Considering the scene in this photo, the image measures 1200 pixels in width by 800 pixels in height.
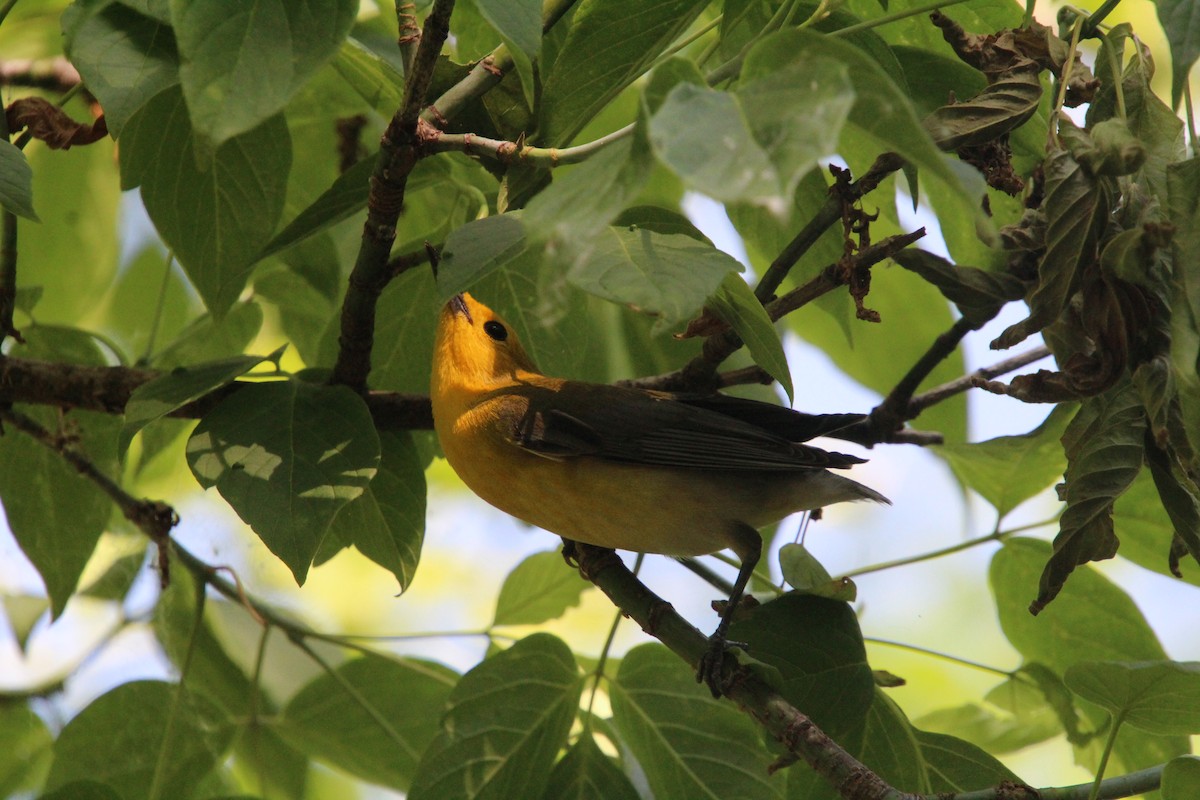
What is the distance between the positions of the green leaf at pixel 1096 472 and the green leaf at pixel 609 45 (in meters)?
0.97

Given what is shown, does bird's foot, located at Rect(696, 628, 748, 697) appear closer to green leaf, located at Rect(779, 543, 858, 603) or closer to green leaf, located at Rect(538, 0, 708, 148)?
green leaf, located at Rect(779, 543, 858, 603)

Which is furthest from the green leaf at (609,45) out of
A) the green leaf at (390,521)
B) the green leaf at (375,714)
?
the green leaf at (375,714)

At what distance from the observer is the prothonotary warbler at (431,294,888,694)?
269 cm

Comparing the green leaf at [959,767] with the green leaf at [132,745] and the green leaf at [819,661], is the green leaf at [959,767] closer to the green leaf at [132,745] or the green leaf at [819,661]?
the green leaf at [819,661]

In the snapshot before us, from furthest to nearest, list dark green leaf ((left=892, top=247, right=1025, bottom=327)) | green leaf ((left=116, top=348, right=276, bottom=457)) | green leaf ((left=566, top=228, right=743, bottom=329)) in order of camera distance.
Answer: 1. dark green leaf ((left=892, top=247, right=1025, bottom=327))
2. green leaf ((left=116, top=348, right=276, bottom=457))
3. green leaf ((left=566, top=228, right=743, bottom=329))

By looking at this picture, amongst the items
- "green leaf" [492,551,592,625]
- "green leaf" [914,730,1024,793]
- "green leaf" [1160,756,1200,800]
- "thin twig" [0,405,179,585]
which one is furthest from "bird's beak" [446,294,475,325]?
"green leaf" [1160,756,1200,800]

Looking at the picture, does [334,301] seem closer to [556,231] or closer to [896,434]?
[896,434]

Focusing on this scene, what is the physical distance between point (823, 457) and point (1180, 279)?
4.02ft

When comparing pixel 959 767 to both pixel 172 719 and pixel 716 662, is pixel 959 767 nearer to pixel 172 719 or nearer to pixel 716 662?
pixel 716 662

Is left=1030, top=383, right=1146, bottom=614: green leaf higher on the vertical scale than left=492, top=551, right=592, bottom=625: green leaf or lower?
lower

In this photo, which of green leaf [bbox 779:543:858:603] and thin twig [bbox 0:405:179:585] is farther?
thin twig [bbox 0:405:179:585]

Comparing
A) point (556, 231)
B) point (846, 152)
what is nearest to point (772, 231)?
point (846, 152)

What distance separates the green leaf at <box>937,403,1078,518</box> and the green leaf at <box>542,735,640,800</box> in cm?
113

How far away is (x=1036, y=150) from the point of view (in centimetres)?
227
